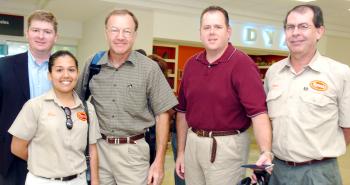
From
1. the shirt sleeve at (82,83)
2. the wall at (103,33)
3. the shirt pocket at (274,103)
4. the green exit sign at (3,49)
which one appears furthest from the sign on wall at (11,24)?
the shirt pocket at (274,103)

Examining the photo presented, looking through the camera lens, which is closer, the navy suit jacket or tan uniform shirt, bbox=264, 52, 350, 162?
tan uniform shirt, bbox=264, 52, 350, 162

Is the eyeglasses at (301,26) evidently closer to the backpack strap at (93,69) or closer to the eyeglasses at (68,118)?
the backpack strap at (93,69)

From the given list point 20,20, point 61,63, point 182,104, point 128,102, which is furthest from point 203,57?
point 20,20

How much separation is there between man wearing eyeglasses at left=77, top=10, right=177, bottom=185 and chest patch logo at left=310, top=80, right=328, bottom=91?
2.78ft

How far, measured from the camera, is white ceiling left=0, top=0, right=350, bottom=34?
21.2 feet

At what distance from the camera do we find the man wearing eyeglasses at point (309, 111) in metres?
1.98

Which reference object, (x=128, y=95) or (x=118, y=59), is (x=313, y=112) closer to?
(x=128, y=95)

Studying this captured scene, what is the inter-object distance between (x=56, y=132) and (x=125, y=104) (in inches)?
17.3

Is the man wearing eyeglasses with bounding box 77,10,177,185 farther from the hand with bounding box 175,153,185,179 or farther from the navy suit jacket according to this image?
the navy suit jacket

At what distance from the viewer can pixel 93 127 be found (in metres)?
2.13

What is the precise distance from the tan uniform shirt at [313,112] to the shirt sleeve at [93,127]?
3.49 feet

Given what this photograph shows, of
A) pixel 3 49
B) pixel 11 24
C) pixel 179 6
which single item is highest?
pixel 179 6

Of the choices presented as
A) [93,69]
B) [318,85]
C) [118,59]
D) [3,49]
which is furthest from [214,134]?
[3,49]

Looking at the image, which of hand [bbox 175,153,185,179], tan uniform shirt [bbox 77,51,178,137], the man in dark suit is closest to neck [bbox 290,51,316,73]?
tan uniform shirt [bbox 77,51,178,137]
